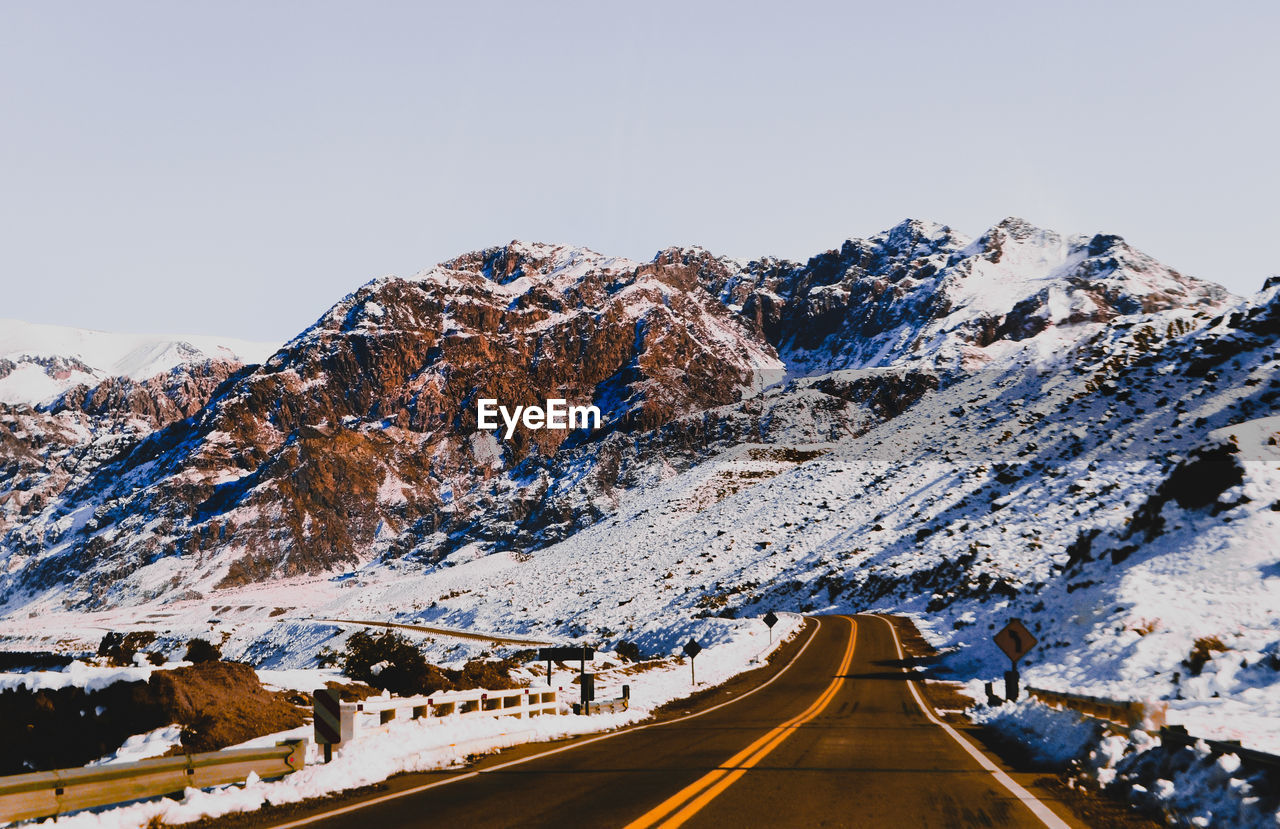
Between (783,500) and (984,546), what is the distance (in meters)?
51.2

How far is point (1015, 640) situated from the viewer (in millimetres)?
20797

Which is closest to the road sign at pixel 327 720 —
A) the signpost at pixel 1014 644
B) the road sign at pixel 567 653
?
the road sign at pixel 567 653

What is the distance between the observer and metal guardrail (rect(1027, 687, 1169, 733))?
1111 centimetres

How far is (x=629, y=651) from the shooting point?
142 ft

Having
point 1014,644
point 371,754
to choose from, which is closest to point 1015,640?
point 1014,644

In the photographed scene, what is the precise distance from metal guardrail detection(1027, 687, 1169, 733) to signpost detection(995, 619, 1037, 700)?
3.22 meters

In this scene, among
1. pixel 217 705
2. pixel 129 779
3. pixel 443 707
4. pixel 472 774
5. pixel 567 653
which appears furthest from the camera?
pixel 567 653

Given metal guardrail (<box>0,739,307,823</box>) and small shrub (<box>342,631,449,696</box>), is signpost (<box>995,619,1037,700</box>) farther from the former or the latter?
metal guardrail (<box>0,739,307,823</box>)

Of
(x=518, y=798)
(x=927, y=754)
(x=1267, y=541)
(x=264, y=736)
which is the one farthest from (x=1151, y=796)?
(x=1267, y=541)

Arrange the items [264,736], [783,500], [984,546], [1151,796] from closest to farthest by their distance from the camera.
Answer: [1151,796] < [264,736] < [984,546] < [783,500]

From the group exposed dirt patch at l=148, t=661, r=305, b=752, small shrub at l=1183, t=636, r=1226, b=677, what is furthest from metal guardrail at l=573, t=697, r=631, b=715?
small shrub at l=1183, t=636, r=1226, b=677

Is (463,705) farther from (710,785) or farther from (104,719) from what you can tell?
(710,785)

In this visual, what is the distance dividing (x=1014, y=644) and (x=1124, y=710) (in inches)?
350

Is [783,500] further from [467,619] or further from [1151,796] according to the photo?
[1151,796]
